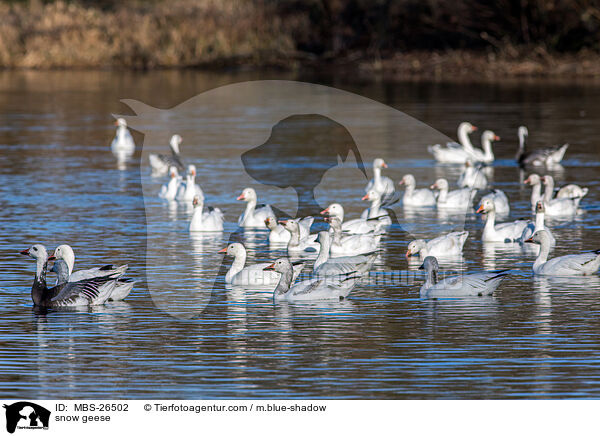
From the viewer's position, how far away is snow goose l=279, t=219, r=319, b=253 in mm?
15359

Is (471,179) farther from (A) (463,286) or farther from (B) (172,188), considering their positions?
(A) (463,286)

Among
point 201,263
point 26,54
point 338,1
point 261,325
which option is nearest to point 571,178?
point 201,263

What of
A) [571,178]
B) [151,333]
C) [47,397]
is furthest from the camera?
[571,178]

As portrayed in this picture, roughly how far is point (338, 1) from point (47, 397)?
43.6 meters

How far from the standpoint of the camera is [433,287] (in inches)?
501

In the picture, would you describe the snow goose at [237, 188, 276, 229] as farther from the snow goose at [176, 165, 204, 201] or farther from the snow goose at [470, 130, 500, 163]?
the snow goose at [470, 130, 500, 163]

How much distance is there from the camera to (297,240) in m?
15.5

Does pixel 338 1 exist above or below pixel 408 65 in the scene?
above

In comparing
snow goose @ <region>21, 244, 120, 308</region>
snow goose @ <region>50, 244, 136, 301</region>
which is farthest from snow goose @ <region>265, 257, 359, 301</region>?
snow goose @ <region>21, 244, 120, 308</region>

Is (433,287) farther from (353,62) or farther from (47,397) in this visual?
(353,62)

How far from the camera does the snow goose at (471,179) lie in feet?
68.7

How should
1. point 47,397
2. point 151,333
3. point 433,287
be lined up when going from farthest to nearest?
1. point 433,287
2. point 151,333
3. point 47,397

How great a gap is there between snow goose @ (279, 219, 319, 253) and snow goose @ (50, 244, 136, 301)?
2.78 m
